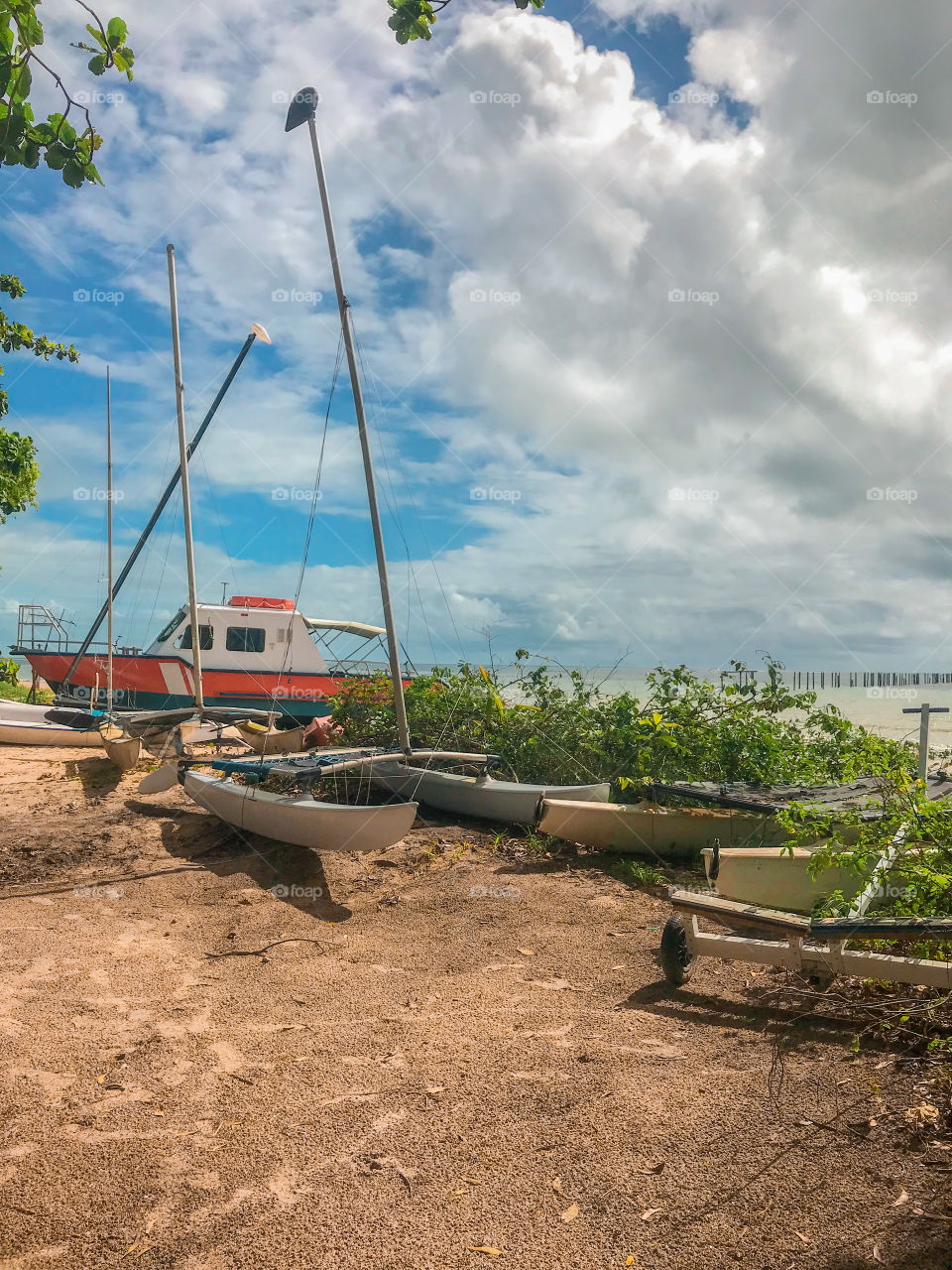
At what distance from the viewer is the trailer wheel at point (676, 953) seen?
16.7 ft

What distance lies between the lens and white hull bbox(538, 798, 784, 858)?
8328 mm

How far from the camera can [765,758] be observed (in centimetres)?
937

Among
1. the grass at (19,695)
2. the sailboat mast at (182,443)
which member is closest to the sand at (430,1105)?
the sailboat mast at (182,443)

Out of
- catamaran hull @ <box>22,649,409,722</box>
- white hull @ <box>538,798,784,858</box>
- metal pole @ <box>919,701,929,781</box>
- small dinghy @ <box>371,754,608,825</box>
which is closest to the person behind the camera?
metal pole @ <box>919,701,929,781</box>

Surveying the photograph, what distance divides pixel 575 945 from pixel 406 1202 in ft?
10.6

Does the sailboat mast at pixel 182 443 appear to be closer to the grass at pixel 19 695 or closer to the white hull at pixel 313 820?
the white hull at pixel 313 820

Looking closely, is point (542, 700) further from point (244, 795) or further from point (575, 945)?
point (575, 945)

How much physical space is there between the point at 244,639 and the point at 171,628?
73.6 inches

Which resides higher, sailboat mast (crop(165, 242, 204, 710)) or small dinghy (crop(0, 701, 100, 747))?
sailboat mast (crop(165, 242, 204, 710))

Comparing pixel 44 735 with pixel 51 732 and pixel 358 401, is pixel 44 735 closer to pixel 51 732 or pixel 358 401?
pixel 51 732

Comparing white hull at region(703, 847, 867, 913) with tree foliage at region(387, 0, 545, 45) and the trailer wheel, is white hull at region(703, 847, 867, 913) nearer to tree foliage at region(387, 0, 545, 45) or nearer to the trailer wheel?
the trailer wheel

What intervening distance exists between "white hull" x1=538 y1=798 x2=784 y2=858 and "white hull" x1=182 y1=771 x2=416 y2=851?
165 cm

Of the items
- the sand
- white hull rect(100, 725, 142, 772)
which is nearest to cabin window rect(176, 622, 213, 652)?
white hull rect(100, 725, 142, 772)

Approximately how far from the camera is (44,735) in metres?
16.9
